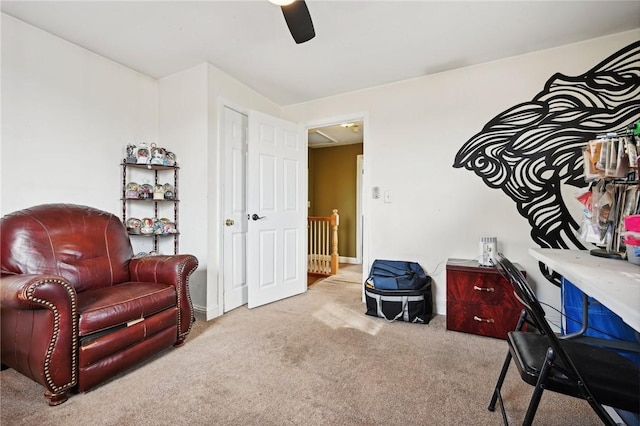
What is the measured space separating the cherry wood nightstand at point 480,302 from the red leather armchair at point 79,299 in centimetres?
208

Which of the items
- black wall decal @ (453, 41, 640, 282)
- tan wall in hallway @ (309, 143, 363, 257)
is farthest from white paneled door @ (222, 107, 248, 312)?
tan wall in hallway @ (309, 143, 363, 257)

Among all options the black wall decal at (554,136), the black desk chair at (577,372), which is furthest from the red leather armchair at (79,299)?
the black wall decal at (554,136)

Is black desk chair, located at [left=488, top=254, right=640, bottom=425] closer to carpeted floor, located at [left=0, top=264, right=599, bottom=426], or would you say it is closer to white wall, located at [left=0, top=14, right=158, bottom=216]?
carpeted floor, located at [left=0, top=264, right=599, bottom=426]

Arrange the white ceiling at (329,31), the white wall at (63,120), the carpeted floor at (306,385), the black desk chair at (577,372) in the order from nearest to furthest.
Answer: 1. the black desk chair at (577,372)
2. the carpeted floor at (306,385)
3. the white ceiling at (329,31)
4. the white wall at (63,120)

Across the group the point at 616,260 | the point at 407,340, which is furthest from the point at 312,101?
the point at 616,260

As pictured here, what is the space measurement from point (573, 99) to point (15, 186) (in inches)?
169

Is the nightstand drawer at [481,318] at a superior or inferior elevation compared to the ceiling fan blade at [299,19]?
inferior

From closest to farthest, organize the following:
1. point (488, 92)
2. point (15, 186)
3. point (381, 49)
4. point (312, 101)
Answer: point (15, 186) < point (381, 49) < point (488, 92) < point (312, 101)

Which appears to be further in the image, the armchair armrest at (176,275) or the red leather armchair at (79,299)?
the armchair armrest at (176,275)

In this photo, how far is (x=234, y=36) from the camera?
7.27 feet

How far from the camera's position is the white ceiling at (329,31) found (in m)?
1.90

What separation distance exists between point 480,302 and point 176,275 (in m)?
2.32

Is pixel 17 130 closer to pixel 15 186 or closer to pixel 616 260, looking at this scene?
pixel 15 186

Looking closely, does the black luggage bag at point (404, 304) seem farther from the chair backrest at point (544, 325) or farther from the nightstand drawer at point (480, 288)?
the chair backrest at point (544, 325)
